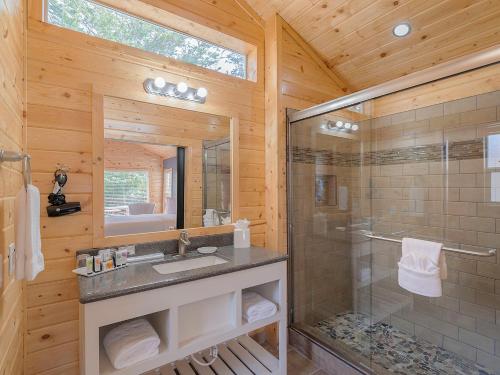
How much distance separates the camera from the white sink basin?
1680 millimetres

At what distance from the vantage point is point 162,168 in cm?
192

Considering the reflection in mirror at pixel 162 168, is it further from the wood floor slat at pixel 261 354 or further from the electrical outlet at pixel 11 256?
the wood floor slat at pixel 261 354

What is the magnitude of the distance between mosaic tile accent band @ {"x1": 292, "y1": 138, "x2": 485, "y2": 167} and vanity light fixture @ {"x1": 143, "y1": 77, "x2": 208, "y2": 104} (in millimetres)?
931

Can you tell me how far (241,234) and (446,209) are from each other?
171 cm

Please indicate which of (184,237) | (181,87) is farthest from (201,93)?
(184,237)

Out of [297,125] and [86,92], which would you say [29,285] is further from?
[297,125]

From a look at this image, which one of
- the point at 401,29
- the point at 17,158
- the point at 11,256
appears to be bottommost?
the point at 11,256

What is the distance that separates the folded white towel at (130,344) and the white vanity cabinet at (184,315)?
34 mm

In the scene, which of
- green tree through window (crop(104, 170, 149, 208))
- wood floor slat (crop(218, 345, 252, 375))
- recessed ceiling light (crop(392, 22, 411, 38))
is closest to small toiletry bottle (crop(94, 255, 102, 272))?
green tree through window (crop(104, 170, 149, 208))

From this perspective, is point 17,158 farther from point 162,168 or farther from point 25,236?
point 162,168

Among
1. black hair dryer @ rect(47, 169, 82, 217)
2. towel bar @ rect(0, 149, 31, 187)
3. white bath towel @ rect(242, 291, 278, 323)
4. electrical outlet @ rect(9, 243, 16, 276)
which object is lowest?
white bath towel @ rect(242, 291, 278, 323)

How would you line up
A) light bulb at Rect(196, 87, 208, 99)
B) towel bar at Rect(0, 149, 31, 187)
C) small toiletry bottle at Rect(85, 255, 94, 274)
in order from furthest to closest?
1. light bulb at Rect(196, 87, 208, 99)
2. small toiletry bottle at Rect(85, 255, 94, 274)
3. towel bar at Rect(0, 149, 31, 187)

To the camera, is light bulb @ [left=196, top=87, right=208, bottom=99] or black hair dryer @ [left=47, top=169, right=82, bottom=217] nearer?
black hair dryer @ [left=47, top=169, right=82, bottom=217]

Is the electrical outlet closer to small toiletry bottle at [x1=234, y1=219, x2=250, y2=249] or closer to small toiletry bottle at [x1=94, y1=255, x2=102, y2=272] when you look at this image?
small toiletry bottle at [x1=94, y1=255, x2=102, y2=272]
